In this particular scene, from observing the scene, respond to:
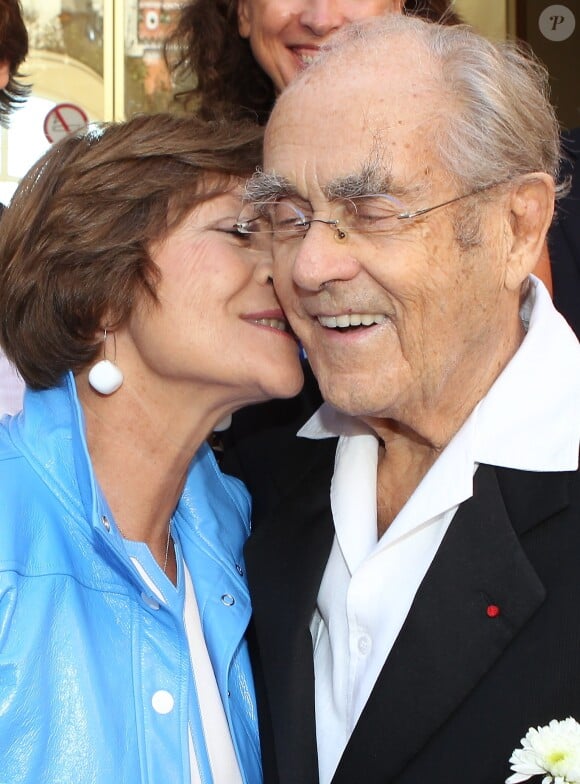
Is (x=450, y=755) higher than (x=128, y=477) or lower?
lower

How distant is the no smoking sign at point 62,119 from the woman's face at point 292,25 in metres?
1.31

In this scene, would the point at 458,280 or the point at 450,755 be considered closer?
the point at 450,755

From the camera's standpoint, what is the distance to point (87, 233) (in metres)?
2.14

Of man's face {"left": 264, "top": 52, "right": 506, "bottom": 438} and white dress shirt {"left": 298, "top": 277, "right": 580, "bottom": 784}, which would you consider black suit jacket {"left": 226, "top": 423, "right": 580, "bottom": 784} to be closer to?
white dress shirt {"left": 298, "top": 277, "right": 580, "bottom": 784}

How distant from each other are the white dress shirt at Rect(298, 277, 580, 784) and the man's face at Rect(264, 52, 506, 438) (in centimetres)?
9

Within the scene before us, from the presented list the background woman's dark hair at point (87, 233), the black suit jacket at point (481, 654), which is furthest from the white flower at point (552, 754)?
the background woman's dark hair at point (87, 233)

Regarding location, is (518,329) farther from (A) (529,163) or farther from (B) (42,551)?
(B) (42,551)

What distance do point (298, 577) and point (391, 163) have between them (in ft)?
2.72

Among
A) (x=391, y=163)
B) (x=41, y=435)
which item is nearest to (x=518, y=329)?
(x=391, y=163)

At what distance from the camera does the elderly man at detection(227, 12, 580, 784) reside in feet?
5.57

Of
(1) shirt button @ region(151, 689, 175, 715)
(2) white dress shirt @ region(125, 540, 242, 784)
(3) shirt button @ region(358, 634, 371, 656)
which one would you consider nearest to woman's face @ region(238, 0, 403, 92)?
(2) white dress shirt @ region(125, 540, 242, 784)

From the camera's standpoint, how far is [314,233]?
1892 mm

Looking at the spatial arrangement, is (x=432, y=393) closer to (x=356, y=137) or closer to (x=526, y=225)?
(x=526, y=225)

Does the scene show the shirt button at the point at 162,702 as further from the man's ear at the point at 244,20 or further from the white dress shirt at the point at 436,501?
the man's ear at the point at 244,20
